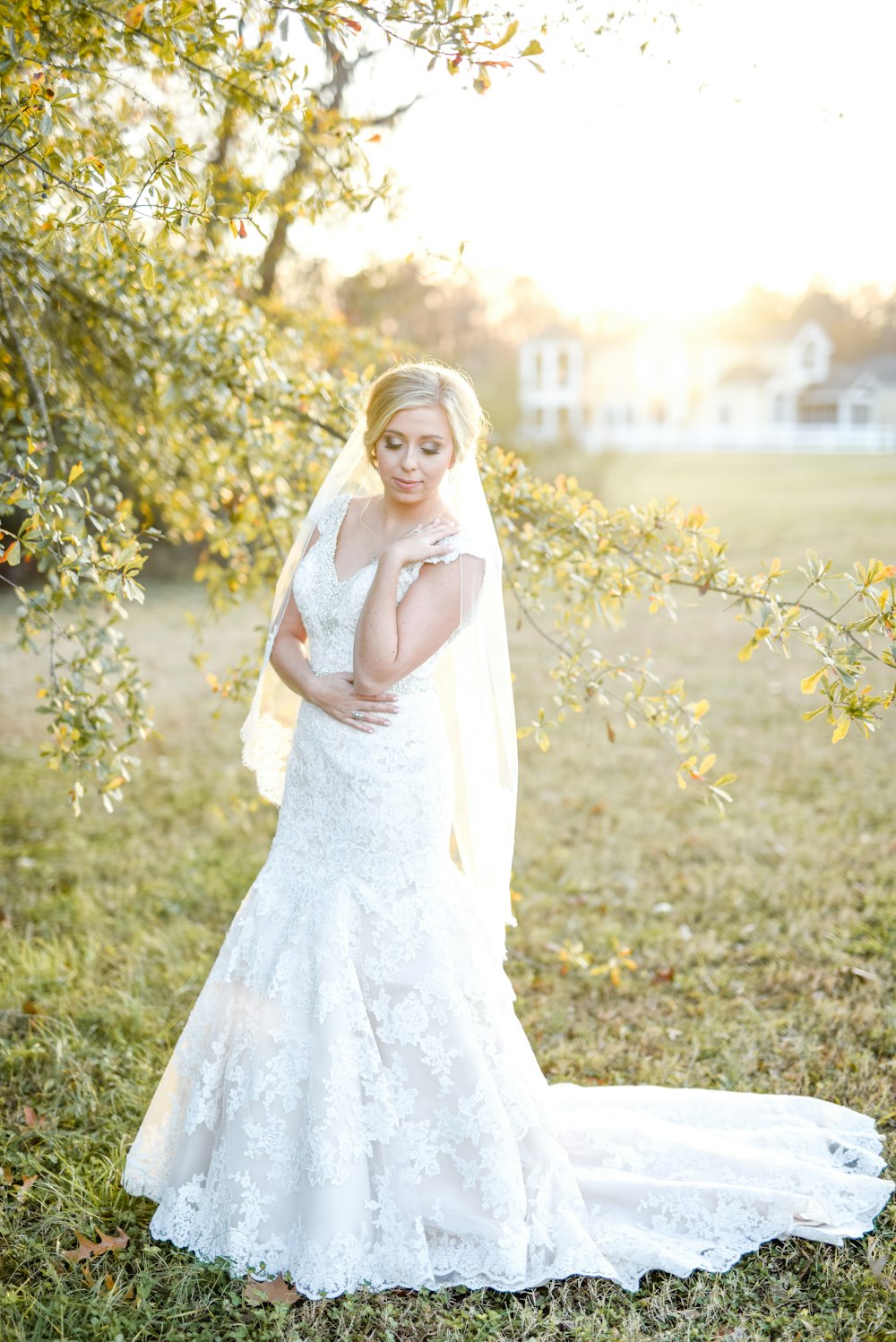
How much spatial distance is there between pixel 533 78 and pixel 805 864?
171 inches

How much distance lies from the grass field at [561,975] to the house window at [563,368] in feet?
118

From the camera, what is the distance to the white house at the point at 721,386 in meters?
45.5

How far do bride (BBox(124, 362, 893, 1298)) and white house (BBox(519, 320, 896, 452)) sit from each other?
1683 inches

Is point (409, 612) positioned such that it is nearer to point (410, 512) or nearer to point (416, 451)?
point (410, 512)

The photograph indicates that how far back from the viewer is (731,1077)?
13.2 feet

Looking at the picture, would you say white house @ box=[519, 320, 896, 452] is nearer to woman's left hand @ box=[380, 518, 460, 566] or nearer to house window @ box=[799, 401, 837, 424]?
house window @ box=[799, 401, 837, 424]

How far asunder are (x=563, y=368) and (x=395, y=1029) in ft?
143

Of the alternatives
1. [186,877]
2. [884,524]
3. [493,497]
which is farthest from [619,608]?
[884,524]

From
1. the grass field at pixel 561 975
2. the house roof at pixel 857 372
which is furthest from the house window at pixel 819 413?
the grass field at pixel 561 975

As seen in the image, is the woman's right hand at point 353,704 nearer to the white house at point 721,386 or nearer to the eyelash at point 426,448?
the eyelash at point 426,448

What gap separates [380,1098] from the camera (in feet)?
9.64

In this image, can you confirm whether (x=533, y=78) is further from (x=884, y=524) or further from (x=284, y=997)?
(x=884, y=524)

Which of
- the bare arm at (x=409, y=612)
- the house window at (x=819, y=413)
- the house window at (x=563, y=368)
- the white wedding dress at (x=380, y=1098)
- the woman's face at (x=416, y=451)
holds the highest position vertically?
the house window at (x=563, y=368)

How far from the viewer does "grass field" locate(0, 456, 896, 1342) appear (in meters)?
2.86
